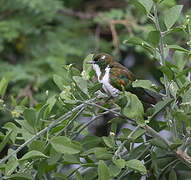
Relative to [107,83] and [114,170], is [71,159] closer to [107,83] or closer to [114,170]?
[114,170]

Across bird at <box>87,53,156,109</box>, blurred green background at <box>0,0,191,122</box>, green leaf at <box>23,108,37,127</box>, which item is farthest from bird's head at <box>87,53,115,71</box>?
blurred green background at <box>0,0,191,122</box>

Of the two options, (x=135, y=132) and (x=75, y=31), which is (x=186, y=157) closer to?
(x=135, y=132)

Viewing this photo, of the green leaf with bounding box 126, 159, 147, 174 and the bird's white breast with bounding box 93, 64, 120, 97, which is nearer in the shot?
the green leaf with bounding box 126, 159, 147, 174

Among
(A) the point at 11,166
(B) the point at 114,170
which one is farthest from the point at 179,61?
(A) the point at 11,166

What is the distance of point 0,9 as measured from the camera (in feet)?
8.47

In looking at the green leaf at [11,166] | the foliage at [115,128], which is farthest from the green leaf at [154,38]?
the green leaf at [11,166]

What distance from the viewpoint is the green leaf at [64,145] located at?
981 mm

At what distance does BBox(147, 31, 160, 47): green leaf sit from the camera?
0.99 meters

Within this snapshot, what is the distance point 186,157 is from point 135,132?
132 mm

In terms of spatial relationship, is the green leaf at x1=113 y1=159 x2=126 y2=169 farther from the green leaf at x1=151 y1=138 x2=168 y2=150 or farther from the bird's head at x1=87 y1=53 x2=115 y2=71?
the bird's head at x1=87 y1=53 x2=115 y2=71

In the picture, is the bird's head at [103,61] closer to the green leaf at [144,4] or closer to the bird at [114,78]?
the bird at [114,78]

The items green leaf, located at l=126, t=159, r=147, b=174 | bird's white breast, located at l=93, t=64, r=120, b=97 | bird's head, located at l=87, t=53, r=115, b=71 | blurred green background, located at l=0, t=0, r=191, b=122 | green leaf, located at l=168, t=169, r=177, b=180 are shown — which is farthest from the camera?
blurred green background, located at l=0, t=0, r=191, b=122

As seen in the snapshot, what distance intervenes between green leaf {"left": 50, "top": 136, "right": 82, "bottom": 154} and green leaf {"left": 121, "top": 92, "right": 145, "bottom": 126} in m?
0.14

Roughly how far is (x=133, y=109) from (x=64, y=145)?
18 centimetres
